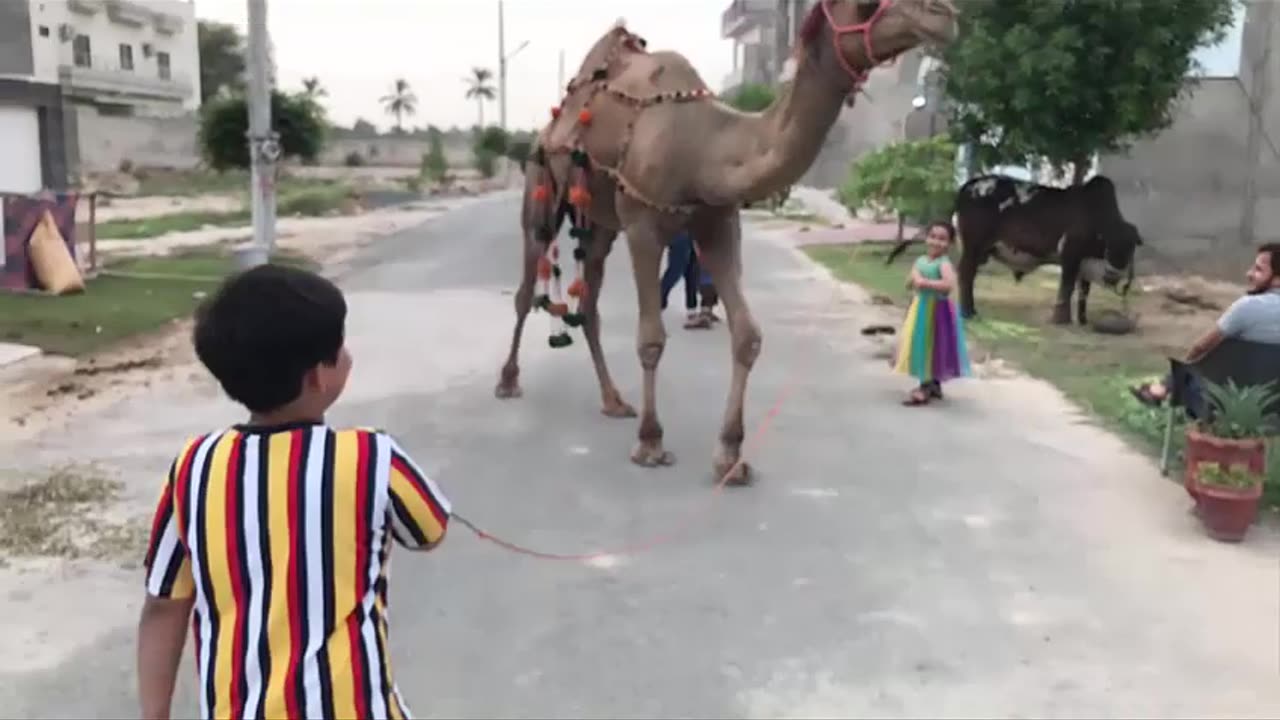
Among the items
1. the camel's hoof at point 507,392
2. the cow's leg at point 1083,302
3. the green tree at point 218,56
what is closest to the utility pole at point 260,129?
the camel's hoof at point 507,392

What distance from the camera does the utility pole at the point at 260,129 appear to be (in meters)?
16.6

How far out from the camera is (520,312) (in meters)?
8.85

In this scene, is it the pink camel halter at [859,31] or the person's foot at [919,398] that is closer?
the pink camel halter at [859,31]

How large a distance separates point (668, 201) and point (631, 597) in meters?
2.40

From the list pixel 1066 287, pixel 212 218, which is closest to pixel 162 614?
pixel 1066 287

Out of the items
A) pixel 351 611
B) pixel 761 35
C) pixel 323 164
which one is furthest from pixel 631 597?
pixel 323 164

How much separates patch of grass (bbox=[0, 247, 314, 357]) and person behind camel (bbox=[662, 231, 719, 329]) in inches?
187

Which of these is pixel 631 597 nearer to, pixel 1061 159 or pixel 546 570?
pixel 546 570

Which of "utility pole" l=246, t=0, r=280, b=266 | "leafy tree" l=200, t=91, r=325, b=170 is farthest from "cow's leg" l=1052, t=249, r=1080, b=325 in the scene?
"leafy tree" l=200, t=91, r=325, b=170

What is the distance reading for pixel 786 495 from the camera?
20.3ft

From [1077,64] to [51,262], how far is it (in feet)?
35.8

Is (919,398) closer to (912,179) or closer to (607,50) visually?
(607,50)

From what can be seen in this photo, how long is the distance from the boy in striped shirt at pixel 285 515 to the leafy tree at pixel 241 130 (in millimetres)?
27493

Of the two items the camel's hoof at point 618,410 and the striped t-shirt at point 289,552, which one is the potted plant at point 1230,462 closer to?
the camel's hoof at point 618,410
